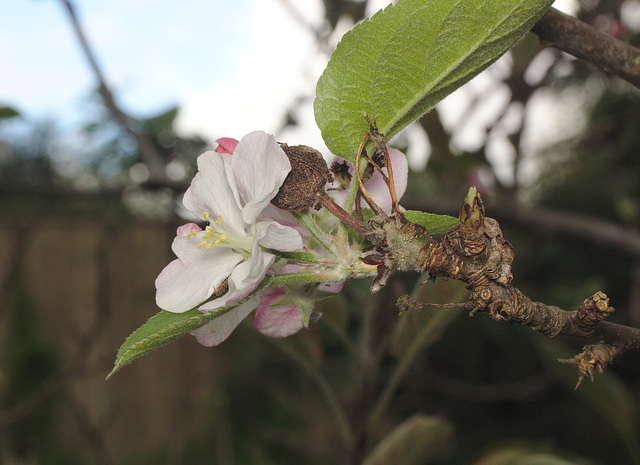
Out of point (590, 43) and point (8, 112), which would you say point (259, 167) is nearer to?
point (590, 43)

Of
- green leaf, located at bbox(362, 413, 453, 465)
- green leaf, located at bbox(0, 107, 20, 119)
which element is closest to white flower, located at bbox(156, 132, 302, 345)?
green leaf, located at bbox(0, 107, 20, 119)

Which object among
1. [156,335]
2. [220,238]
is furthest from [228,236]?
[156,335]

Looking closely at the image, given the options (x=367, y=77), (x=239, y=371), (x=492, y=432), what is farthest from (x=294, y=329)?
(x=239, y=371)

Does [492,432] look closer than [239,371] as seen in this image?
Yes

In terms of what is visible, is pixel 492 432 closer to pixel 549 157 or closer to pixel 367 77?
pixel 549 157

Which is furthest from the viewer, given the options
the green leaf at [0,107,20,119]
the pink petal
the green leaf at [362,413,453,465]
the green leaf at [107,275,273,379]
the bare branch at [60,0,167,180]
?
the bare branch at [60,0,167,180]

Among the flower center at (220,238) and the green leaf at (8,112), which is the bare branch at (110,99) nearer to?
the green leaf at (8,112)

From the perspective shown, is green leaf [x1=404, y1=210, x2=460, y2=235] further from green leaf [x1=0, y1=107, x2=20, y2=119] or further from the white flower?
green leaf [x1=0, y1=107, x2=20, y2=119]
